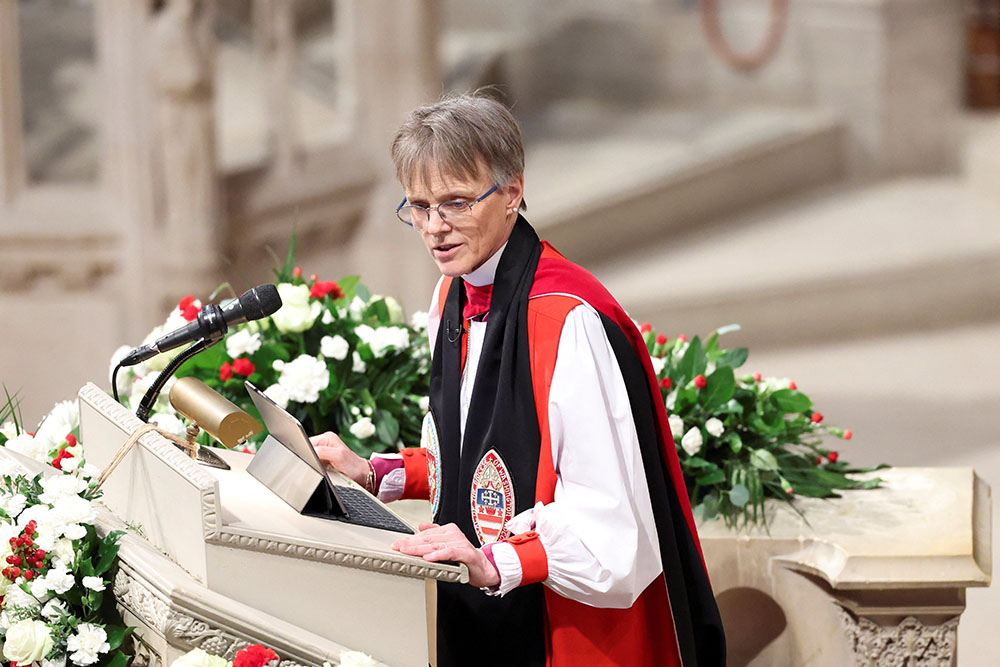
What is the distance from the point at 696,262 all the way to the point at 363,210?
2.48m

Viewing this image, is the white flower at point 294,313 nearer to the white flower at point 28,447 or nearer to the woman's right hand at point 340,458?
the white flower at point 28,447

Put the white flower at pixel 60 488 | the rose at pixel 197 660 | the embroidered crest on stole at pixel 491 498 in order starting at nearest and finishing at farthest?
1. the rose at pixel 197 660
2. the white flower at pixel 60 488
3. the embroidered crest on stole at pixel 491 498

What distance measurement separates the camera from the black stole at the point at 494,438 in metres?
1.86

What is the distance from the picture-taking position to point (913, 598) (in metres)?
2.62

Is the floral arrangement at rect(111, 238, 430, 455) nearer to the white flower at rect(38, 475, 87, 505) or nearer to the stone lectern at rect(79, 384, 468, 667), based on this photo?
the white flower at rect(38, 475, 87, 505)

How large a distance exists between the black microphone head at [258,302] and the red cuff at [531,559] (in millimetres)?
456

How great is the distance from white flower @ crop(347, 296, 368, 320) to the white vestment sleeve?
145 centimetres

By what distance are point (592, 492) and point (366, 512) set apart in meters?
0.31

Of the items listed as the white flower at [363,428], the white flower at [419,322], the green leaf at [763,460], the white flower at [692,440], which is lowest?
the green leaf at [763,460]

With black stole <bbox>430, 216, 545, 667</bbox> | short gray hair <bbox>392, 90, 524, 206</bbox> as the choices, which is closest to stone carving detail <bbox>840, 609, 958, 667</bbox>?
black stole <bbox>430, 216, 545, 667</bbox>

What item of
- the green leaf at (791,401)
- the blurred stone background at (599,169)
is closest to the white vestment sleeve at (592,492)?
the green leaf at (791,401)

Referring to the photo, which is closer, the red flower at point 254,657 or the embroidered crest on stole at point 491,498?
the red flower at point 254,657

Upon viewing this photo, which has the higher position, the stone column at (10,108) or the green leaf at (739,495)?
the stone column at (10,108)

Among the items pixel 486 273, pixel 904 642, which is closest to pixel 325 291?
pixel 486 273
